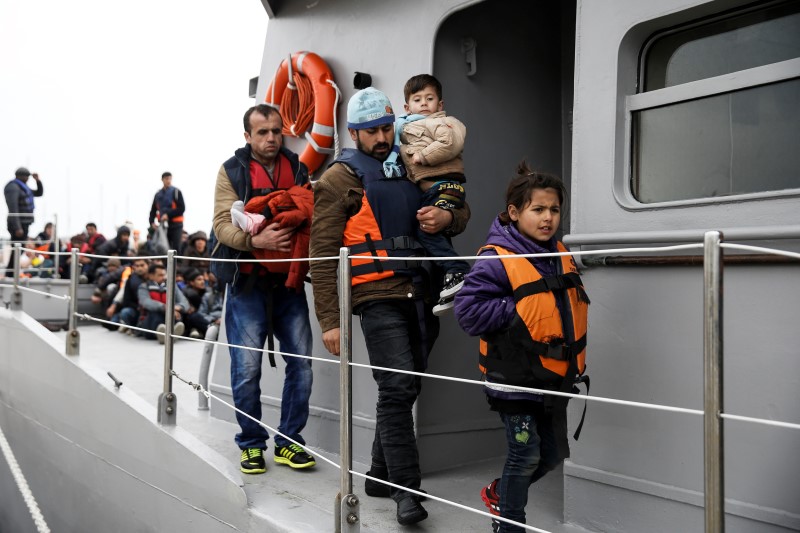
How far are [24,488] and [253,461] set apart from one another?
7.14 ft

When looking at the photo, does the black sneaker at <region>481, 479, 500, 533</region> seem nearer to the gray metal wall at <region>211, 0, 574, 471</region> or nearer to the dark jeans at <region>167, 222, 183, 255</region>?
the gray metal wall at <region>211, 0, 574, 471</region>

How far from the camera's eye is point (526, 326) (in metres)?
2.59

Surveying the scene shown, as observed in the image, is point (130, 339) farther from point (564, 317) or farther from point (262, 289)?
point (564, 317)

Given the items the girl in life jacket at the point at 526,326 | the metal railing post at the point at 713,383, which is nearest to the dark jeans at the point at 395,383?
the girl in life jacket at the point at 526,326

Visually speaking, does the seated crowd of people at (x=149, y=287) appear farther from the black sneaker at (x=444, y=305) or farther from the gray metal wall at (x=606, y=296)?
the black sneaker at (x=444, y=305)

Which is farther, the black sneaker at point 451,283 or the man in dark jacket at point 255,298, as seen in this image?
the man in dark jacket at point 255,298

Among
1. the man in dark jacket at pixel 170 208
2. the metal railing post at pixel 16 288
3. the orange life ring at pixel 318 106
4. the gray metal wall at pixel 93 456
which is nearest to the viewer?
the gray metal wall at pixel 93 456

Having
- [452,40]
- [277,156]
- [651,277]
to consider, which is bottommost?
[651,277]

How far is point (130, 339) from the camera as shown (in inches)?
348

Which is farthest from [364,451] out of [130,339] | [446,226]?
[130,339]

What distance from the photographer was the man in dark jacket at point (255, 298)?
3801mm

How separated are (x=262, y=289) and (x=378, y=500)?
1145mm

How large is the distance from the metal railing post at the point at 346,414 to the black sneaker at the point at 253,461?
1060 mm

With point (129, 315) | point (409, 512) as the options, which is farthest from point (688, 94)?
point (129, 315)
